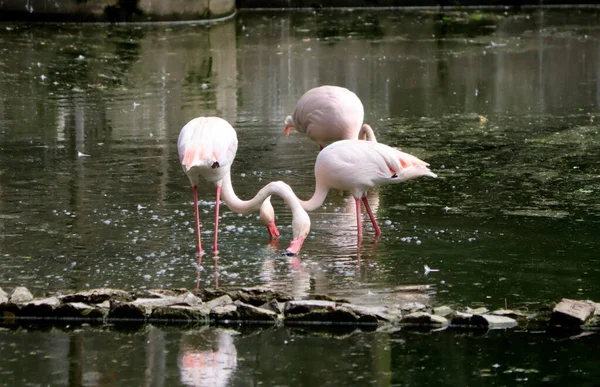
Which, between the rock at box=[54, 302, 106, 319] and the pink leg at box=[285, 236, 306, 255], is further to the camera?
the pink leg at box=[285, 236, 306, 255]

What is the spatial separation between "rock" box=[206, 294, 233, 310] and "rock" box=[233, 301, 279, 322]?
0.54 ft

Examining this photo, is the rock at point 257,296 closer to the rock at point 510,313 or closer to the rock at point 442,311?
the rock at point 442,311

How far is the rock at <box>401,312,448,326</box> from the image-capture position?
6340 mm

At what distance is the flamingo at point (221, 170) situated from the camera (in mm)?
7988

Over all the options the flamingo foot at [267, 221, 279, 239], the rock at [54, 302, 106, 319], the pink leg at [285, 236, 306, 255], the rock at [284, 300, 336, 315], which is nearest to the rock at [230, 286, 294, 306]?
the rock at [284, 300, 336, 315]

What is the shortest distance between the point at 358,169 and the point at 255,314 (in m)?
2.38

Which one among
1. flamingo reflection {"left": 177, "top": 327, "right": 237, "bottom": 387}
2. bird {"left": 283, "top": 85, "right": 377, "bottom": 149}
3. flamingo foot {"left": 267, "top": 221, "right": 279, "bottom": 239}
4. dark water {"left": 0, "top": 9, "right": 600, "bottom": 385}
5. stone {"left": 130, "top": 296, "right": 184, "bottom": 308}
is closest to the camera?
flamingo reflection {"left": 177, "top": 327, "right": 237, "bottom": 387}

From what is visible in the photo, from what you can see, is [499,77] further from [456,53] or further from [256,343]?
[256,343]

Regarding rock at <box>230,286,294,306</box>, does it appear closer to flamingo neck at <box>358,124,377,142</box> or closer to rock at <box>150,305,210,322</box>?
rock at <box>150,305,210,322</box>

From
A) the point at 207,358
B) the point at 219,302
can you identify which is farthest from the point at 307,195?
the point at 207,358

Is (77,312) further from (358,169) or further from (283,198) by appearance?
(358,169)

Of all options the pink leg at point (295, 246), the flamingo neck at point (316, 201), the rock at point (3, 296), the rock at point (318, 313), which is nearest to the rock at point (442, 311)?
the rock at point (318, 313)

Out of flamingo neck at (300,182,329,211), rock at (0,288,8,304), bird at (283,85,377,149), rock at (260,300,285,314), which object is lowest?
rock at (260,300,285,314)

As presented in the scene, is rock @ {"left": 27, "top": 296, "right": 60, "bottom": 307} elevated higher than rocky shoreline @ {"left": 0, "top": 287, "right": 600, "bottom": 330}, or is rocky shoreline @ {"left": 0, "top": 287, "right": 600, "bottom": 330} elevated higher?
rock @ {"left": 27, "top": 296, "right": 60, "bottom": 307}
